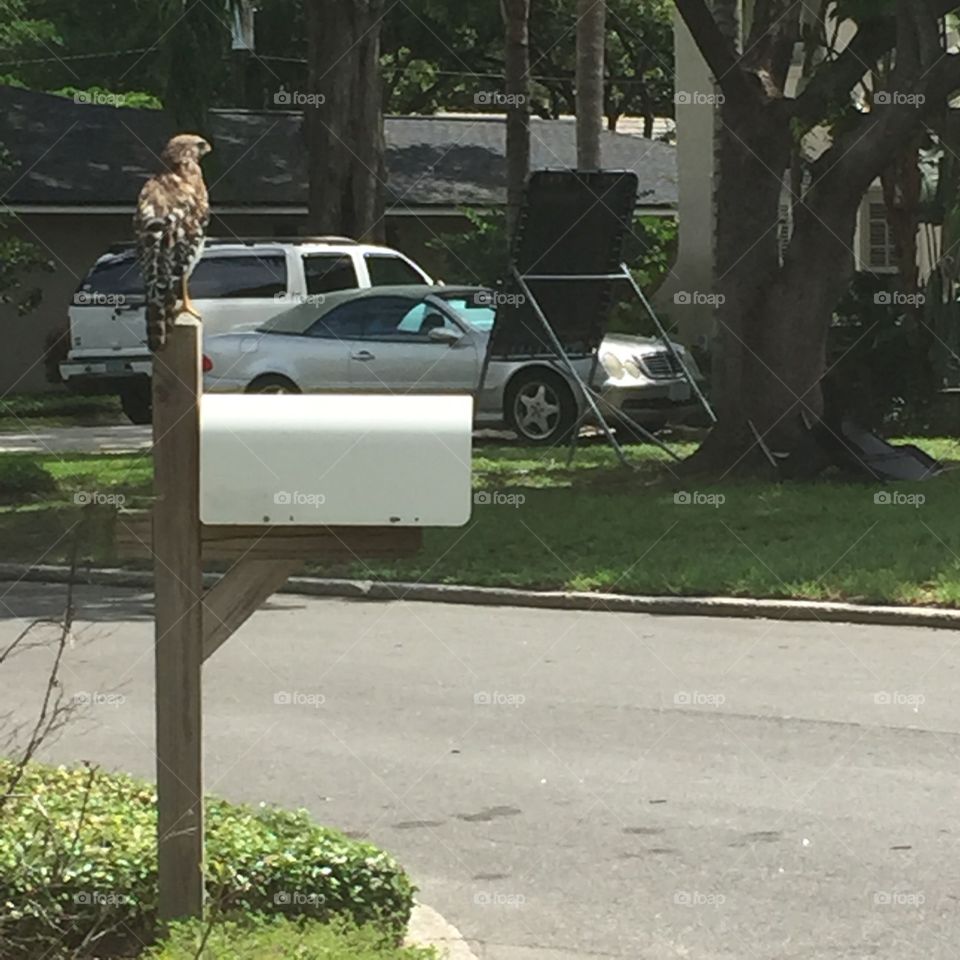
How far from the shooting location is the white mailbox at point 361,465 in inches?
185

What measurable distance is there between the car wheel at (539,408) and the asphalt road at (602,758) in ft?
27.8

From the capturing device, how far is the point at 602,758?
8.87 metres

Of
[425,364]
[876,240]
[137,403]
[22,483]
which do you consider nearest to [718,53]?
[425,364]

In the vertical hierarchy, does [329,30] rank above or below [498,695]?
above

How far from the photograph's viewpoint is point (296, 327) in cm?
2231

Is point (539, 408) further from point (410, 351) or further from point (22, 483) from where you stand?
point (22, 483)

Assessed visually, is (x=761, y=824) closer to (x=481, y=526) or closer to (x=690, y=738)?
(x=690, y=738)

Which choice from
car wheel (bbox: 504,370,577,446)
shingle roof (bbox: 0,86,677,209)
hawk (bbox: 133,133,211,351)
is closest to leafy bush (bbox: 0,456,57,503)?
car wheel (bbox: 504,370,577,446)

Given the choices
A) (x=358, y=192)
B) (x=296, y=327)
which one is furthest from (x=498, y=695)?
(x=358, y=192)

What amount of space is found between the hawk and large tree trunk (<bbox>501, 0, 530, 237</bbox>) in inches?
851

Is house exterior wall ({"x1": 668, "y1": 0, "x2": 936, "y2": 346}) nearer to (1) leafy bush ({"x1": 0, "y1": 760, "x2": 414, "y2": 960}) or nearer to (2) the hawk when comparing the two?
(2) the hawk

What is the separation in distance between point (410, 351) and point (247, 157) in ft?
43.3

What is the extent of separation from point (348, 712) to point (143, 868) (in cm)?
443

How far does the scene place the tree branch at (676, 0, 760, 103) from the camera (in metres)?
17.4
